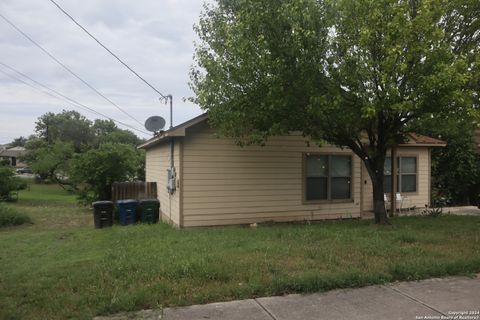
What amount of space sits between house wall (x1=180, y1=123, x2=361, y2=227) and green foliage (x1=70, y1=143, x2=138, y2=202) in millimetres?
6967

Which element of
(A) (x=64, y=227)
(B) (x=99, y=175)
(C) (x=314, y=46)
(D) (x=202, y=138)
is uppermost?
(C) (x=314, y=46)

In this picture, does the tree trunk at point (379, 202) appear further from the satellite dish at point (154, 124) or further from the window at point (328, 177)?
the satellite dish at point (154, 124)

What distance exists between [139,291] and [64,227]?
8.98 m

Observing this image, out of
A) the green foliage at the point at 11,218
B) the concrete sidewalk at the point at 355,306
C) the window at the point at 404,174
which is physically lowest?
the green foliage at the point at 11,218

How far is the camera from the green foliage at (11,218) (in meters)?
13.2

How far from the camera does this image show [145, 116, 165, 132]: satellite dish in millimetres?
13727

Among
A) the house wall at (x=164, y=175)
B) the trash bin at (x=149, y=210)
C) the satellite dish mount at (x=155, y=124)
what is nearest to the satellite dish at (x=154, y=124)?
the satellite dish mount at (x=155, y=124)

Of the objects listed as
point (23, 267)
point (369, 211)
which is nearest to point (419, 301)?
point (23, 267)

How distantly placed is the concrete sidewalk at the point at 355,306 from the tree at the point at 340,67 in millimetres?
4062

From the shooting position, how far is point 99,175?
1606 centimetres

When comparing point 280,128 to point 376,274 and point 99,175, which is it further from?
point 99,175

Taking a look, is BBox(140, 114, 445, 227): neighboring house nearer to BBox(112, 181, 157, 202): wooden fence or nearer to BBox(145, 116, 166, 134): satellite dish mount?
BBox(145, 116, 166, 134): satellite dish mount

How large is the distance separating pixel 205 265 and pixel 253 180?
18.4 feet

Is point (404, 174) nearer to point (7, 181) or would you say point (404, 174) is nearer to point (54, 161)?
point (7, 181)
